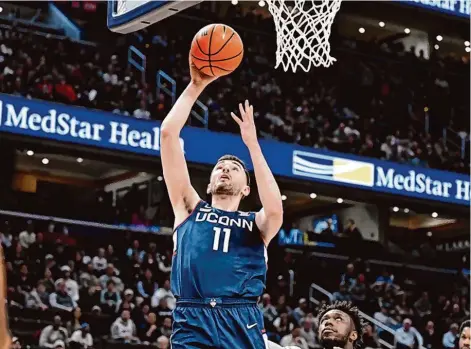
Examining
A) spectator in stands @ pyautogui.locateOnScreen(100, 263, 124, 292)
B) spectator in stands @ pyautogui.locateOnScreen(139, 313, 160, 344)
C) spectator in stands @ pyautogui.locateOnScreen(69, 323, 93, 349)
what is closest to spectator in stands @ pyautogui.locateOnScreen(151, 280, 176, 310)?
spectator in stands @ pyautogui.locateOnScreen(100, 263, 124, 292)

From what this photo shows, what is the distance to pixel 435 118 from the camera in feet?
85.2

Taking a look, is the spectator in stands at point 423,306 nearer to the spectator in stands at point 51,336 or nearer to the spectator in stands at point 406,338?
the spectator in stands at point 406,338

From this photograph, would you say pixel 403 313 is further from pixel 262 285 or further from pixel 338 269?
pixel 262 285

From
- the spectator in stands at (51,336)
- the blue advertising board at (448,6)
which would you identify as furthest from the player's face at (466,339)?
the blue advertising board at (448,6)

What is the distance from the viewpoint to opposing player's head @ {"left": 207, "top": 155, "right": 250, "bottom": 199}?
507cm

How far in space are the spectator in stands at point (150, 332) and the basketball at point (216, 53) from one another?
10.4 m

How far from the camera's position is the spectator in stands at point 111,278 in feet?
54.2

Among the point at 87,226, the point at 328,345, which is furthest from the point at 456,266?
the point at 328,345

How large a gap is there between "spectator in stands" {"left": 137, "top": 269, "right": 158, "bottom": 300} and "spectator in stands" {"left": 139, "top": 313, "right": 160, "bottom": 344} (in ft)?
4.36

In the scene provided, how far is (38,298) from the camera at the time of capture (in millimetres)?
15430

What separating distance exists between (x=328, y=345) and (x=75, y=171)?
66.2 feet

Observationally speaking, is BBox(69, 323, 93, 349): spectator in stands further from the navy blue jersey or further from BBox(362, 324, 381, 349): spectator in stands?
the navy blue jersey

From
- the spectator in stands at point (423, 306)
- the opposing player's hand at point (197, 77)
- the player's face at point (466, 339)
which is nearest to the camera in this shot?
the opposing player's hand at point (197, 77)

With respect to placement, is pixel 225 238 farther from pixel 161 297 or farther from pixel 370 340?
pixel 370 340
